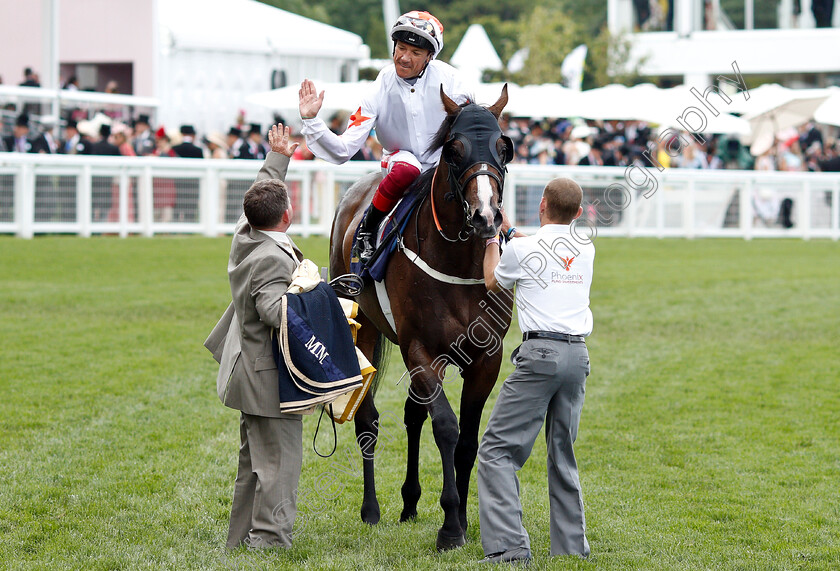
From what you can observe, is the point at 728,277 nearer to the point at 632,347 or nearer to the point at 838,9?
the point at 632,347

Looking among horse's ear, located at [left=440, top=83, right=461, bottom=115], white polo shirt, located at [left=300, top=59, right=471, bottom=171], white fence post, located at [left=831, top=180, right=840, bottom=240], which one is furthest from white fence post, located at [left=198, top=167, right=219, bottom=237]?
horse's ear, located at [left=440, top=83, right=461, bottom=115]

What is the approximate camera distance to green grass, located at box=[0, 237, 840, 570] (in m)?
4.46

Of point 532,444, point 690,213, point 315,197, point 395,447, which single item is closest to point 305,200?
point 315,197

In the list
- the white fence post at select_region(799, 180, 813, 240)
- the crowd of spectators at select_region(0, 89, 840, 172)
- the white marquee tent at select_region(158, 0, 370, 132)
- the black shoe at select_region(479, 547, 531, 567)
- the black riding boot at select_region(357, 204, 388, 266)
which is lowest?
the black shoe at select_region(479, 547, 531, 567)

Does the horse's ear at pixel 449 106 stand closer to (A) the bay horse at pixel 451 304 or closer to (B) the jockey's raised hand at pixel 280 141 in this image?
(A) the bay horse at pixel 451 304

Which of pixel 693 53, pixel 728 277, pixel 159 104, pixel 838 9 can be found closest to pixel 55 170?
pixel 159 104

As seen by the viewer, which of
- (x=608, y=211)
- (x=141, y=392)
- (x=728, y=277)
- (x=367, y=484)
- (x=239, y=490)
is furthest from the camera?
(x=608, y=211)

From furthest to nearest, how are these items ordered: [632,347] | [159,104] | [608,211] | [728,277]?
[159,104]
[608,211]
[728,277]
[632,347]

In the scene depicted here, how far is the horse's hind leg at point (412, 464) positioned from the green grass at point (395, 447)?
8 centimetres

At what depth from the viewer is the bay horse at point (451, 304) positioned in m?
4.34

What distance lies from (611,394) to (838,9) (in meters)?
36.5

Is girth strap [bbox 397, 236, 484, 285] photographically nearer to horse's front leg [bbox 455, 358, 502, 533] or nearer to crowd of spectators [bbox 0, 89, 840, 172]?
horse's front leg [bbox 455, 358, 502, 533]

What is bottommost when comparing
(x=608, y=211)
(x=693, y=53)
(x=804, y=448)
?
(x=804, y=448)

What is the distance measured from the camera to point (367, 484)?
5055 mm
